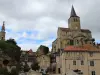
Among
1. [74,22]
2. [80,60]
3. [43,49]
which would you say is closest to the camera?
[80,60]

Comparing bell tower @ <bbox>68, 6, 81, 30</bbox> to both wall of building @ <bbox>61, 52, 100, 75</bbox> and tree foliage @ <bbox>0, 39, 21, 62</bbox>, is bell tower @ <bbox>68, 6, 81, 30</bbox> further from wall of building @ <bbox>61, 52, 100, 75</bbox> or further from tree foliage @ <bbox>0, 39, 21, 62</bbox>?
tree foliage @ <bbox>0, 39, 21, 62</bbox>

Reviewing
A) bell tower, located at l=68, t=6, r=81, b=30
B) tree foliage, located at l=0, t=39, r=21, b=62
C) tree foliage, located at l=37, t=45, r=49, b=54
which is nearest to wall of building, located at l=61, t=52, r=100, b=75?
tree foliage, located at l=0, t=39, r=21, b=62

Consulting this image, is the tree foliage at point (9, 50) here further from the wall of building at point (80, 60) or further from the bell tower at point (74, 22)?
the bell tower at point (74, 22)

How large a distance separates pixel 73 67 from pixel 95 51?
796 centimetres

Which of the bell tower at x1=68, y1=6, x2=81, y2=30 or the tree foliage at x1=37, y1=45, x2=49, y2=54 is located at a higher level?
the bell tower at x1=68, y1=6, x2=81, y2=30

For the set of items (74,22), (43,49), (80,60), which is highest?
(74,22)

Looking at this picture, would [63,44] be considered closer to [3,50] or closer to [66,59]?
[66,59]

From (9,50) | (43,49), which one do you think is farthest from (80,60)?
(43,49)

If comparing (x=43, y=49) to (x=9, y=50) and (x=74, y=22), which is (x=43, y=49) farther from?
(x=9, y=50)

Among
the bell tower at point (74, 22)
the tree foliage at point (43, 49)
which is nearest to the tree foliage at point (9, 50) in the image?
the tree foliage at point (43, 49)

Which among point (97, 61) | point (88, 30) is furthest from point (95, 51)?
point (88, 30)

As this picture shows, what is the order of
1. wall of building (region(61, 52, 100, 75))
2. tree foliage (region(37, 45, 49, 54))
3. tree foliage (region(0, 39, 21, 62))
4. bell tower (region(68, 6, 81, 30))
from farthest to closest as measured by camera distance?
1. bell tower (region(68, 6, 81, 30))
2. tree foliage (region(37, 45, 49, 54))
3. wall of building (region(61, 52, 100, 75))
4. tree foliage (region(0, 39, 21, 62))

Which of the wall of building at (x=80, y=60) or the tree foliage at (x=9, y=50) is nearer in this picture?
the tree foliage at (x=9, y=50)

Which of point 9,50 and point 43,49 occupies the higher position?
point 43,49
